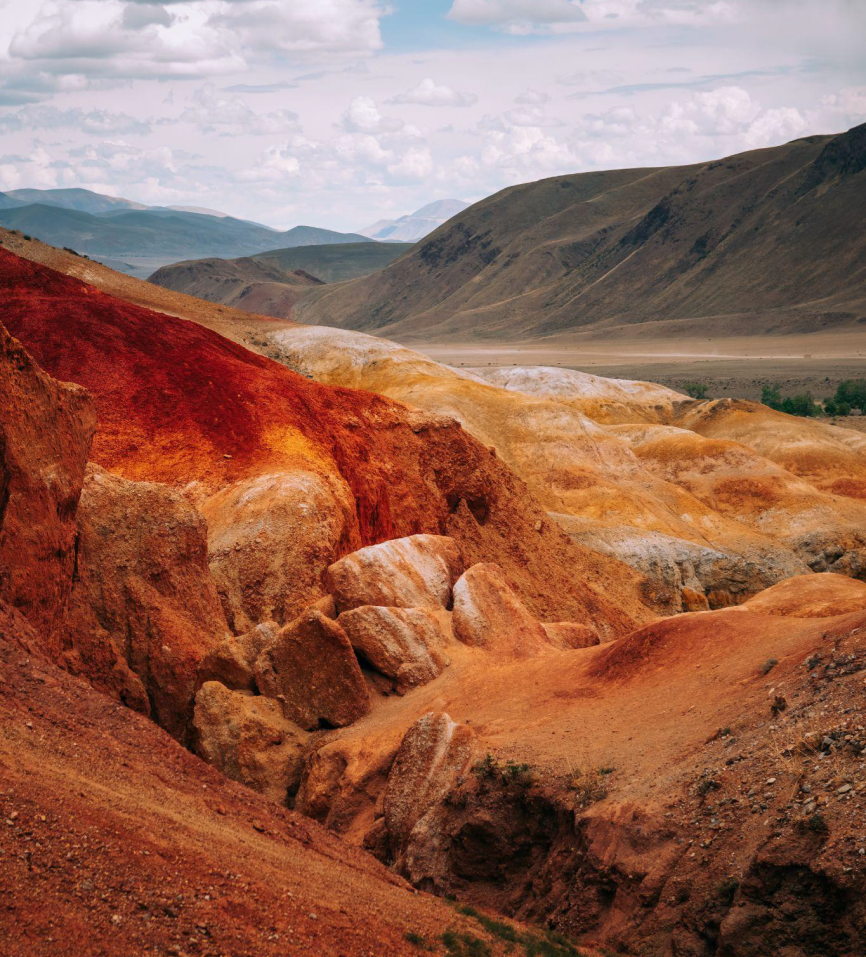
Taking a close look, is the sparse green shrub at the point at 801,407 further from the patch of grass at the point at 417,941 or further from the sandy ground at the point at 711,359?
the patch of grass at the point at 417,941

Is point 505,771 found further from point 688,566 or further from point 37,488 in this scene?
point 688,566

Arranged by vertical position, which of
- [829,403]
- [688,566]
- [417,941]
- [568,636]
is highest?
[829,403]

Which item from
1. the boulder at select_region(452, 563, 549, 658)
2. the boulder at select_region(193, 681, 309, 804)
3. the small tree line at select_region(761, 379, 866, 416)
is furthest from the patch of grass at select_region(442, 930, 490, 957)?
the small tree line at select_region(761, 379, 866, 416)

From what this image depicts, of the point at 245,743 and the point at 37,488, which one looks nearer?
the point at 37,488

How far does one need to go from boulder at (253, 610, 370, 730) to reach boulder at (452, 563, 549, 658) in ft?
11.5

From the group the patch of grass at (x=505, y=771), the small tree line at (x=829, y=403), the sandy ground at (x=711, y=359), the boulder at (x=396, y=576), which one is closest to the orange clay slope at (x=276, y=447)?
the boulder at (x=396, y=576)

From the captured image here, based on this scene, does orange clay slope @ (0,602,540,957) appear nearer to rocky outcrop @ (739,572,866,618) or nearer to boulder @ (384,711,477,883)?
boulder @ (384,711,477,883)

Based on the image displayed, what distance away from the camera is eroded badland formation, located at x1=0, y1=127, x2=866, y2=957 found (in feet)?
37.2

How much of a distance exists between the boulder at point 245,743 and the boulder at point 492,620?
4967 mm

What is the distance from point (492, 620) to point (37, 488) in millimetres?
10903

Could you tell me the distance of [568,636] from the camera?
26281 millimetres

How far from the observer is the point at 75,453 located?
18.8 metres

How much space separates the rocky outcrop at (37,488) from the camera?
16.8 meters

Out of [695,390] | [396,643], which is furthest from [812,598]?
[695,390]
